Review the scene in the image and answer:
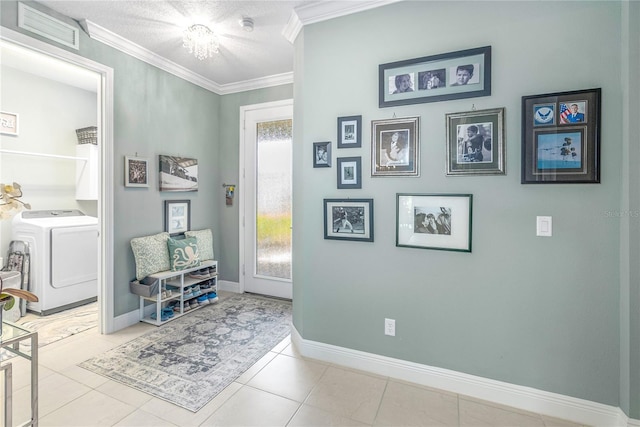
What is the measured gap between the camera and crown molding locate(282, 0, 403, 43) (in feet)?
6.95

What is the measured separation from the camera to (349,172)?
2219 millimetres

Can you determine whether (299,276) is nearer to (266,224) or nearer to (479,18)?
(266,224)

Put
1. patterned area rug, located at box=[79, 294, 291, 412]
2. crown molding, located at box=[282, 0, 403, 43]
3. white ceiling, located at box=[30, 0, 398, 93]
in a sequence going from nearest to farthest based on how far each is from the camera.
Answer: patterned area rug, located at box=[79, 294, 291, 412] < crown molding, located at box=[282, 0, 403, 43] < white ceiling, located at box=[30, 0, 398, 93]

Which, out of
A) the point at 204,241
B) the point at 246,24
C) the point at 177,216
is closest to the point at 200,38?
the point at 246,24

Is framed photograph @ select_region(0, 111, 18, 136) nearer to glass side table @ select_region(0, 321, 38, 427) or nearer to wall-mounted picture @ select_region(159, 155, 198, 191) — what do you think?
wall-mounted picture @ select_region(159, 155, 198, 191)

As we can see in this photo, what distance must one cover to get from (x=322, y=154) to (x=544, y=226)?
1485 mm

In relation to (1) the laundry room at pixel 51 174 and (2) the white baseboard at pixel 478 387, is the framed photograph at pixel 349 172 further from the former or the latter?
(1) the laundry room at pixel 51 174

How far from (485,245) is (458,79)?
106 centimetres

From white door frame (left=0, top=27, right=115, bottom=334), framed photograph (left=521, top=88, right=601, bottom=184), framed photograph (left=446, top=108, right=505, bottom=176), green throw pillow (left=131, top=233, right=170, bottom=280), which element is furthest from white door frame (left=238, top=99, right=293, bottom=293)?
framed photograph (left=521, top=88, right=601, bottom=184)

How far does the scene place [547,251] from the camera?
1.77 meters

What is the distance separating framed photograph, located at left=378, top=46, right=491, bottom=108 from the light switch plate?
0.81 meters

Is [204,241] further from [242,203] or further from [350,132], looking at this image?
[350,132]

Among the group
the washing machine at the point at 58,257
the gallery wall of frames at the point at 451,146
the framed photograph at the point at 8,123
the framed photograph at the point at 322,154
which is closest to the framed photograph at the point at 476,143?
the gallery wall of frames at the point at 451,146

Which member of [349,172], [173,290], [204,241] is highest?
[349,172]
